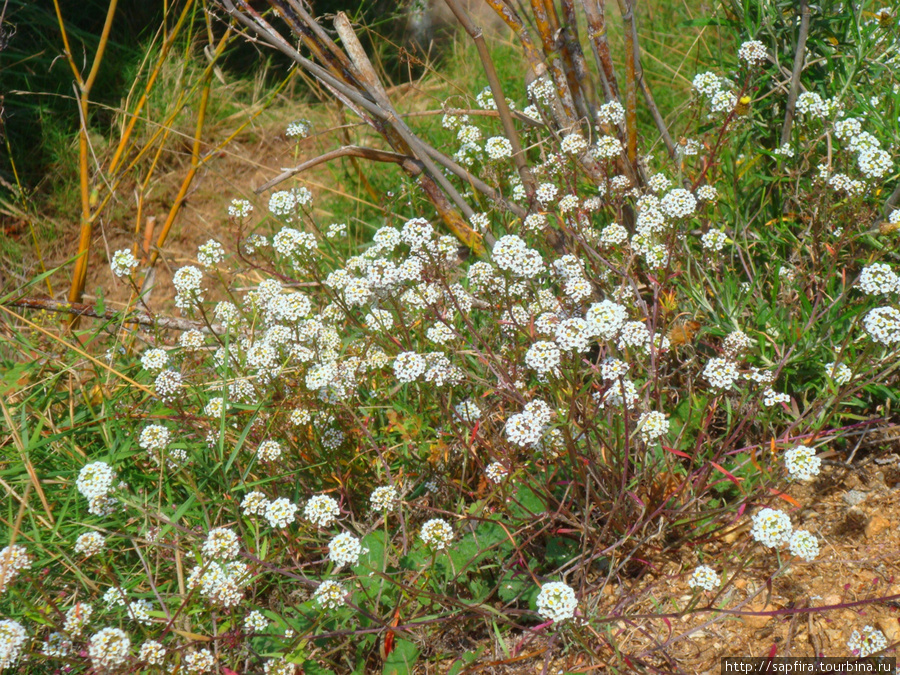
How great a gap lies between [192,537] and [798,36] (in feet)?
9.88

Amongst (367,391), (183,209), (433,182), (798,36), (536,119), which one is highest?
(798,36)

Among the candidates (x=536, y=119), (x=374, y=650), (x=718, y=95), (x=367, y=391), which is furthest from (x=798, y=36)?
(x=374, y=650)

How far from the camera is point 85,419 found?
124 inches

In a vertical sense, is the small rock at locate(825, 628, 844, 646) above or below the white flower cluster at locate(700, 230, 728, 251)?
below

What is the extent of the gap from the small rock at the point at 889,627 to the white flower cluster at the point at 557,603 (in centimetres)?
104

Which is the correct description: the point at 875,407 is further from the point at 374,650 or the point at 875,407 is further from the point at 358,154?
the point at 358,154

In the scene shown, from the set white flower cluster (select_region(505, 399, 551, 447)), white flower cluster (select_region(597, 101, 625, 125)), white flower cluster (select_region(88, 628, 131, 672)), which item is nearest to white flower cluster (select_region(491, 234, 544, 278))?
white flower cluster (select_region(505, 399, 551, 447))

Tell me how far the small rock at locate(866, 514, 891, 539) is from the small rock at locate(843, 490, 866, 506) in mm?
84

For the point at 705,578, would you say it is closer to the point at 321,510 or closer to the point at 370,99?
the point at 321,510

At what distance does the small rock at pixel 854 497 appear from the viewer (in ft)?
8.20

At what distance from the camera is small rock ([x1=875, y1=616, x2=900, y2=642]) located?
2.11m

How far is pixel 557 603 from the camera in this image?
179 cm

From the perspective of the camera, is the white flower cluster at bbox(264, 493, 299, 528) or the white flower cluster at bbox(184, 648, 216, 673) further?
the white flower cluster at bbox(264, 493, 299, 528)

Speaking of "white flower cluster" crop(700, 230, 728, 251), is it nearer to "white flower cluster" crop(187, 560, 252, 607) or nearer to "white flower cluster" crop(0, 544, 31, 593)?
"white flower cluster" crop(187, 560, 252, 607)
